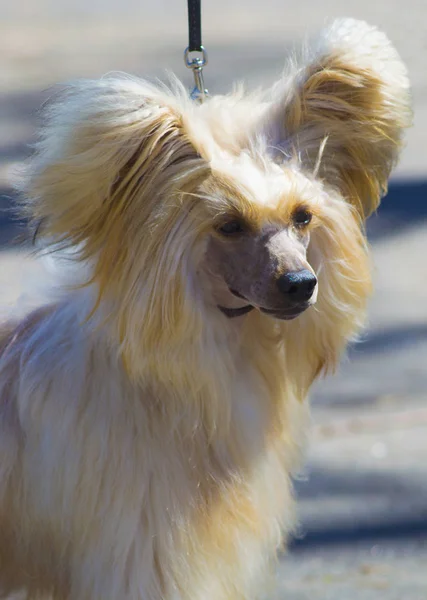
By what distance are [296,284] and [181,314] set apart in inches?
10.1

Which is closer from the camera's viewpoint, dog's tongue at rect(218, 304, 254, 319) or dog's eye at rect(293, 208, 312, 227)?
dog's eye at rect(293, 208, 312, 227)

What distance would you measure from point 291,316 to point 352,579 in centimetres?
106

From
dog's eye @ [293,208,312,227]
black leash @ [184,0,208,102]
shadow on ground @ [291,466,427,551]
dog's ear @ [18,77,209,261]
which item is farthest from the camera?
shadow on ground @ [291,466,427,551]

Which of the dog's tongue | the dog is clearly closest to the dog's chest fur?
the dog

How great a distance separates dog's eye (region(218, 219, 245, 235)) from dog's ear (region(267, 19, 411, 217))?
22 centimetres

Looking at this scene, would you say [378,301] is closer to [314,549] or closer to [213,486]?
[314,549]

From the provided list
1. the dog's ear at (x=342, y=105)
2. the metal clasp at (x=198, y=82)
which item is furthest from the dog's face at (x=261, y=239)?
the metal clasp at (x=198, y=82)

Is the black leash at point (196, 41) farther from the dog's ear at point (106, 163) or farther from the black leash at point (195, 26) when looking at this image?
the dog's ear at point (106, 163)

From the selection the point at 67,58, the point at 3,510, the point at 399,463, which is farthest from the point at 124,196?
the point at 67,58

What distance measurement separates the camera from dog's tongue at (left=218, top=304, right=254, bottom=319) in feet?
7.89

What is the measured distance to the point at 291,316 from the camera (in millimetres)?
2277

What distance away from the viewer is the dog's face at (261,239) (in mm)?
2207

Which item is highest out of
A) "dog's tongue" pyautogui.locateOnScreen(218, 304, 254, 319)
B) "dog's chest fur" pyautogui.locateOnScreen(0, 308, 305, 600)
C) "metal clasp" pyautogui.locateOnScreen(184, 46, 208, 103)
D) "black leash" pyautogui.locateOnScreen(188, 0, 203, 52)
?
"black leash" pyautogui.locateOnScreen(188, 0, 203, 52)

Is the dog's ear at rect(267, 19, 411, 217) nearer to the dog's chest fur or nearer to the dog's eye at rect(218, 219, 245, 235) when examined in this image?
the dog's eye at rect(218, 219, 245, 235)
